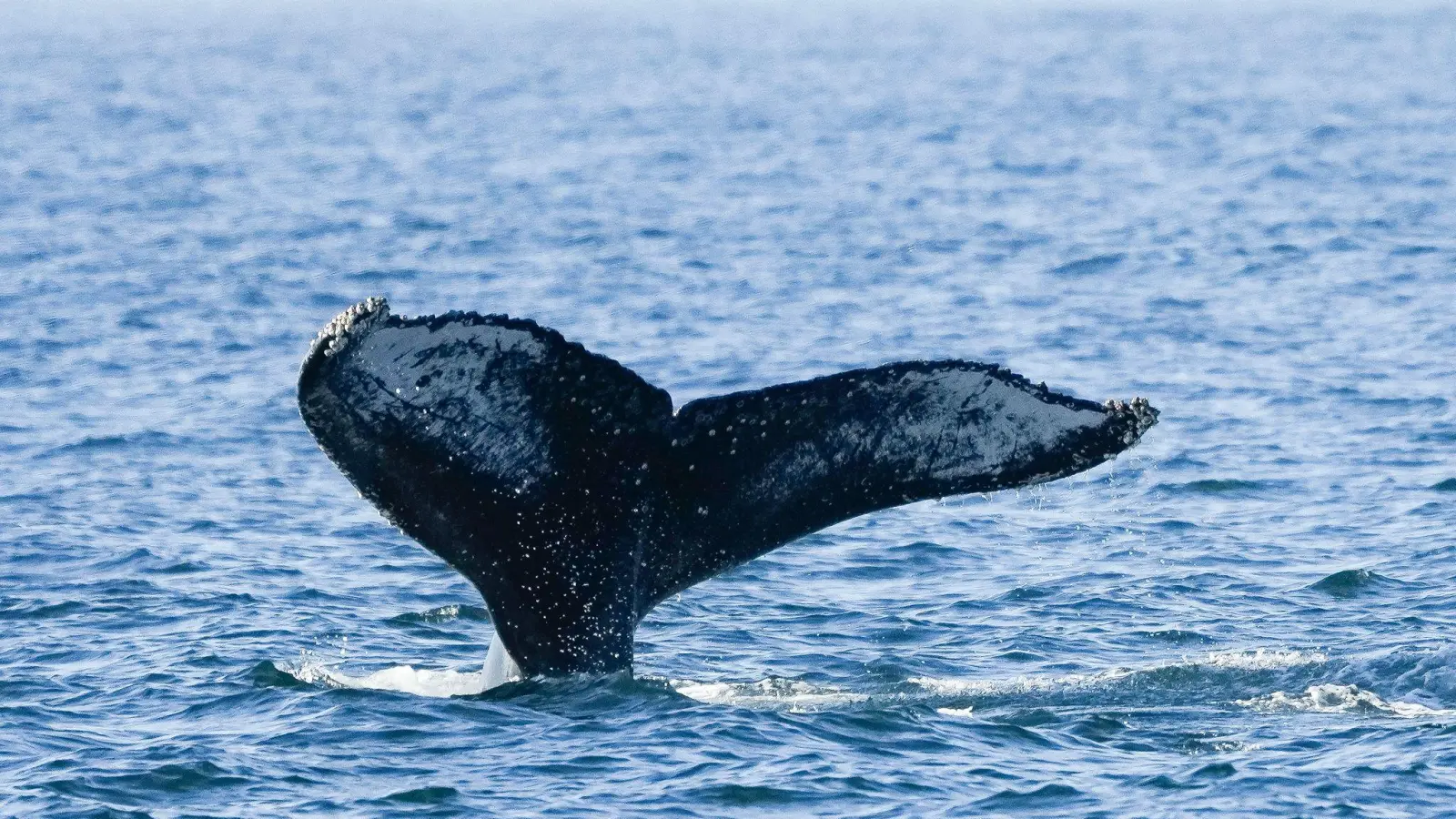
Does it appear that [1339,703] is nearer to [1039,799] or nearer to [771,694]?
[1039,799]

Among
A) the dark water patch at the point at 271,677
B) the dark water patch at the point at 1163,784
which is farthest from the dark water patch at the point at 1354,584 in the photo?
the dark water patch at the point at 271,677

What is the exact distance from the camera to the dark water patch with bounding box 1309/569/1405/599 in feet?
49.1

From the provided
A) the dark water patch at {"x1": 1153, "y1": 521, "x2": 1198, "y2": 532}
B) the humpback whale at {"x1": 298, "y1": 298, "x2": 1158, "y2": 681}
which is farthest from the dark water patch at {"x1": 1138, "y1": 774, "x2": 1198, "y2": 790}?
the dark water patch at {"x1": 1153, "y1": 521, "x2": 1198, "y2": 532}

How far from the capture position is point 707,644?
13945 mm

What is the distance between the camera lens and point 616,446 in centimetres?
1005

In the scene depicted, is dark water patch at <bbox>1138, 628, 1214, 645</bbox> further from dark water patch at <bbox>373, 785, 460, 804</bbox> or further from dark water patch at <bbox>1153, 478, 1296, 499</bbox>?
dark water patch at <bbox>373, 785, 460, 804</bbox>

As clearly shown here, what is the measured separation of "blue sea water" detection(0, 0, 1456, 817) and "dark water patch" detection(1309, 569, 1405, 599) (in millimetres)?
105

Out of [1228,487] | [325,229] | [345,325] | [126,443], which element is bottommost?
[1228,487]

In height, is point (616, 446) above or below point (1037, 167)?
above

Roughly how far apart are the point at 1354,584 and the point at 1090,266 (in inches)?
632

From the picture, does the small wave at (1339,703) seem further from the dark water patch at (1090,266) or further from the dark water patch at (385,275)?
the dark water patch at (385,275)

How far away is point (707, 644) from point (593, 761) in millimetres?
3012

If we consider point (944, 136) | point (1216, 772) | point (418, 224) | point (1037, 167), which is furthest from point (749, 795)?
point (944, 136)

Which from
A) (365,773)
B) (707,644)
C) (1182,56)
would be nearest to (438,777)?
(365,773)
